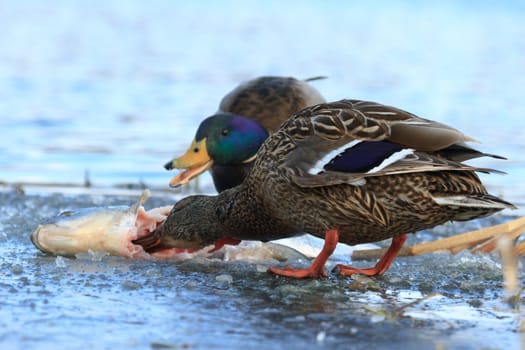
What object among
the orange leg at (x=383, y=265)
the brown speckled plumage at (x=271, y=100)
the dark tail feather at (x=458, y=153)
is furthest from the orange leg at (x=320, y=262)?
the brown speckled plumage at (x=271, y=100)

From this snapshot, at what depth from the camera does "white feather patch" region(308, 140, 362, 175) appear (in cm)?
422

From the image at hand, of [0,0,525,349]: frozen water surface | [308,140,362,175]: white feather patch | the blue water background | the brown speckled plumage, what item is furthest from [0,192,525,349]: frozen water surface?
the blue water background

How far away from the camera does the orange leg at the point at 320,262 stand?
438 cm

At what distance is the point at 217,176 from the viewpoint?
250 inches

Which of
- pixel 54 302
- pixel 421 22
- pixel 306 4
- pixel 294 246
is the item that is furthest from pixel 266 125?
pixel 306 4

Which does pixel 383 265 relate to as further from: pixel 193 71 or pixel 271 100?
pixel 193 71

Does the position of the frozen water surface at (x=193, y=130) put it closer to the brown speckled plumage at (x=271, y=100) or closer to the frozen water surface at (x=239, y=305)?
the frozen water surface at (x=239, y=305)

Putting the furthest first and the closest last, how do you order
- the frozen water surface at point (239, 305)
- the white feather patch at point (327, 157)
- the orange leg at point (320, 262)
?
1. the orange leg at point (320, 262)
2. the white feather patch at point (327, 157)
3. the frozen water surface at point (239, 305)

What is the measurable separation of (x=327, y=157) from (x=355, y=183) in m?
0.18

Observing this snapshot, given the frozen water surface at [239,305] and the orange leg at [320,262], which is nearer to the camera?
the frozen water surface at [239,305]

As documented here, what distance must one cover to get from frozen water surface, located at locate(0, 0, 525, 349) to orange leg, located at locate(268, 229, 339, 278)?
0.19ft

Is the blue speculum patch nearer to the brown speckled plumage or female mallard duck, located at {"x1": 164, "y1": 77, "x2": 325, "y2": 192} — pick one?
female mallard duck, located at {"x1": 164, "y1": 77, "x2": 325, "y2": 192}

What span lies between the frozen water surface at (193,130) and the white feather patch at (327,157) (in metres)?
0.46

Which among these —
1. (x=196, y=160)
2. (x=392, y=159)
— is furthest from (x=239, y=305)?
(x=196, y=160)
